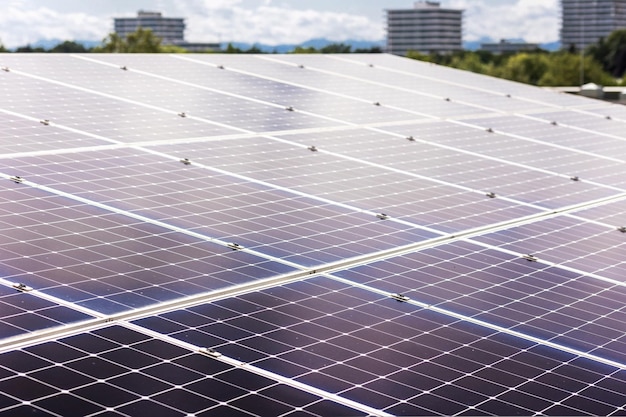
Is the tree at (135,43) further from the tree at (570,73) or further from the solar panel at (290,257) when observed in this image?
the solar panel at (290,257)

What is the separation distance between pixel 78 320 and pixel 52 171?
7.32 m

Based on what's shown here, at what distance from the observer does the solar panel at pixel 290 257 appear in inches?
502

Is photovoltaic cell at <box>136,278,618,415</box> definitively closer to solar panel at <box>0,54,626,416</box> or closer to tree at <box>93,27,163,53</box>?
solar panel at <box>0,54,626,416</box>

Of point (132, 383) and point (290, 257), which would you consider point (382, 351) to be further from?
point (290, 257)

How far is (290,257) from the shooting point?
17.6 m

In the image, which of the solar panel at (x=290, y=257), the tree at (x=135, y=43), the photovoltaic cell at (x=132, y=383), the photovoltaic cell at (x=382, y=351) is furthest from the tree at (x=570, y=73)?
the photovoltaic cell at (x=132, y=383)

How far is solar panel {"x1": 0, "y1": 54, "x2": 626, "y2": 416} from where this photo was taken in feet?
41.9

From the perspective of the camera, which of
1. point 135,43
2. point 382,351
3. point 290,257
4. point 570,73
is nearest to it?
point 382,351

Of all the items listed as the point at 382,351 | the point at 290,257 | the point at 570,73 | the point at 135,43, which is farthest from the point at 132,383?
the point at 570,73

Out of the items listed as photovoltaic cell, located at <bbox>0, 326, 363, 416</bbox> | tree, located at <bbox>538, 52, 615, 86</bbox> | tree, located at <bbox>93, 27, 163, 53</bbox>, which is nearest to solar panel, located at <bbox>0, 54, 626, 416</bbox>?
photovoltaic cell, located at <bbox>0, 326, 363, 416</bbox>

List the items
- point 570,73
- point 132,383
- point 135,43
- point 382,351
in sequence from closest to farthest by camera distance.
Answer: point 132,383 < point 382,351 < point 135,43 < point 570,73

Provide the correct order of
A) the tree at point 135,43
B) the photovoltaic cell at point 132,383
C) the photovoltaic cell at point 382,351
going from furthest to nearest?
1. the tree at point 135,43
2. the photovoltaic cell at point 382,351
3. the photovoltaic cell at point 132,383

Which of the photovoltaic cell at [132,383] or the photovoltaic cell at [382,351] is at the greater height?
the photovoltaic cell at [132,383]

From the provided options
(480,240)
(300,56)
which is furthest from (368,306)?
(300,56)
